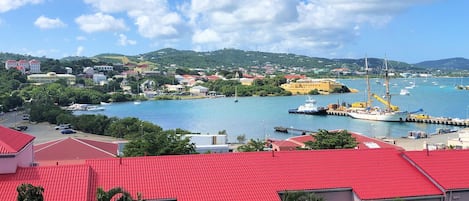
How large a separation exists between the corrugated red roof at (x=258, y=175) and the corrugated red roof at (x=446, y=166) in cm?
18

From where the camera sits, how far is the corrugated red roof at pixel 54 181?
7.18 metres

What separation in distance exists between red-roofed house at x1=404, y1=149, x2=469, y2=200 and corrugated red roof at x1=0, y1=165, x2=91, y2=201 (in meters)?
5.70

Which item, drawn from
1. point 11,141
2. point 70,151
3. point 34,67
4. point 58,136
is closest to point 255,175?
point 11,141

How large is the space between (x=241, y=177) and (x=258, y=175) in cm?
31

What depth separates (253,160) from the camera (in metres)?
8.88

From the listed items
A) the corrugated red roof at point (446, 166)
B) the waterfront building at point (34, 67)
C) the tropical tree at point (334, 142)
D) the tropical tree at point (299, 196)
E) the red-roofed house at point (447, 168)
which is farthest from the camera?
the waterfront building at point (34, 67)

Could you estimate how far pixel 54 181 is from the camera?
7.51 meters

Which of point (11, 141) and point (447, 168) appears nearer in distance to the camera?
point (11, 141)

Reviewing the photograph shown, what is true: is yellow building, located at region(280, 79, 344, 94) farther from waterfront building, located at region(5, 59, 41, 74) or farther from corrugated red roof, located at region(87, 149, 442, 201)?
corrugated red roof, located at region(87, 149, 442, 201)

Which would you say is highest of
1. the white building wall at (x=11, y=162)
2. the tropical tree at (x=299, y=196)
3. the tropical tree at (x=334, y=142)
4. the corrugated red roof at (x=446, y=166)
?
the white building wall at (x=11, y=162)

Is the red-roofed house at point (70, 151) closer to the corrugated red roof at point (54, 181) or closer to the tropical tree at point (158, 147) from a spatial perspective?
the tropical tree at point (158, 147)

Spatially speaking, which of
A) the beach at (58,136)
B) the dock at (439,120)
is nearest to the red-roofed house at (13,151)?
the beach at (58,136)

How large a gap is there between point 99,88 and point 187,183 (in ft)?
233

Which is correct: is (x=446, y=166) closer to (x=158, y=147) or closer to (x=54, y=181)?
(x=54, y=181)
